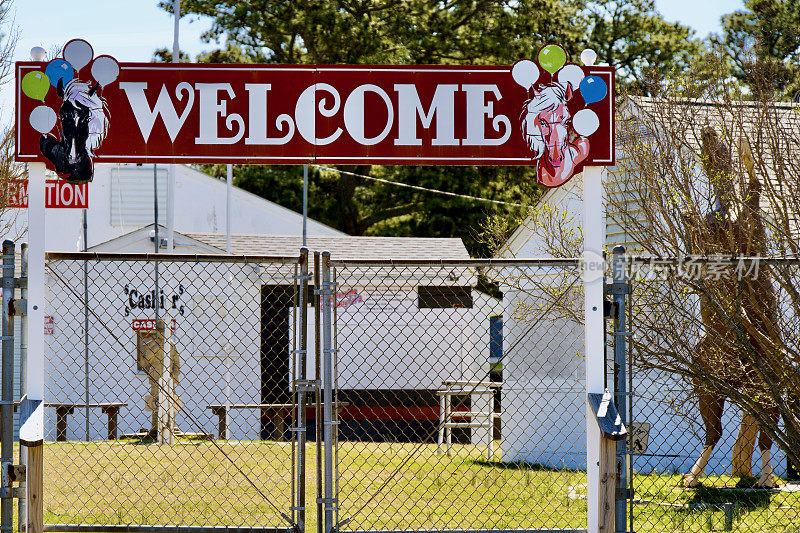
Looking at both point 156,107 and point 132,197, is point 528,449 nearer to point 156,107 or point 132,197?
point 156,107

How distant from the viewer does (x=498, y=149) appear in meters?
5.07

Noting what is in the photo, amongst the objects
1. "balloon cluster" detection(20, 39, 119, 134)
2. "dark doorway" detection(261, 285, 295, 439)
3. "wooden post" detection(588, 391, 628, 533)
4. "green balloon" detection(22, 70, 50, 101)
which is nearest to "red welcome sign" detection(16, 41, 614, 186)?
"balloon cluster" detection(20, 39, 119, 134)

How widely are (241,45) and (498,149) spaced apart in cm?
2294

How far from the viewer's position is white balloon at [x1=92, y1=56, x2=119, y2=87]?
4820 millimetres

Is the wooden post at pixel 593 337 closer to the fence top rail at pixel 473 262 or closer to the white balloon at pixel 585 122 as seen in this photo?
the fence top rail at pixel 473 262

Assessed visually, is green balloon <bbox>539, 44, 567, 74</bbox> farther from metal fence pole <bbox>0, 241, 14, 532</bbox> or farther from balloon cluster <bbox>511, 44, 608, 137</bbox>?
metal fence pole <bbox>0, 241, 14, 532</bbox>

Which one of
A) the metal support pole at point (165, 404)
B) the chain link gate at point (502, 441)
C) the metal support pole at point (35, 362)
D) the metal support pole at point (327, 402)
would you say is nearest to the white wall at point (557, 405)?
the chain link gate at point (502, 441)

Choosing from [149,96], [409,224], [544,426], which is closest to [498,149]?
[149,96]

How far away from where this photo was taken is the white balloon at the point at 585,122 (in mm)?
4922

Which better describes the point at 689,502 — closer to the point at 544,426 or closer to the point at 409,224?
the point at 544,426

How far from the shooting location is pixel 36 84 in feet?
15.8

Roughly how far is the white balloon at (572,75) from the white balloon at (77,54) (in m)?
2.73

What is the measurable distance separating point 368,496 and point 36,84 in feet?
13.1

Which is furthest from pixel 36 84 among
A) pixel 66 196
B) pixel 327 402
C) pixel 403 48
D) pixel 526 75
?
pixel 403 48
